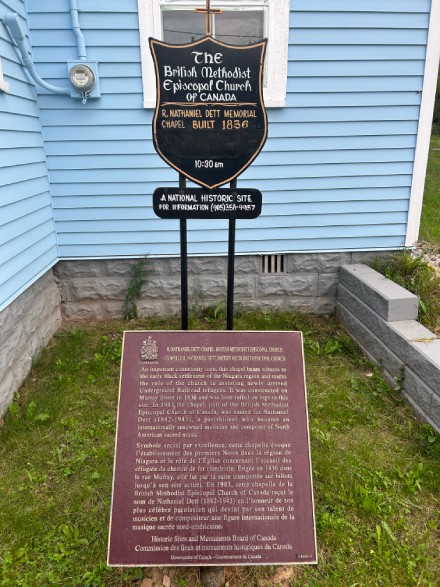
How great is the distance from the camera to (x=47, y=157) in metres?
4.60

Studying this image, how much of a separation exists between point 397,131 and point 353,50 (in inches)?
36.0

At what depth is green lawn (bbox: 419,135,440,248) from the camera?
6496 millimetres

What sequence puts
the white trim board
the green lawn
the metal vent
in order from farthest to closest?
1. the green lawn
2. the metal vent
3. the white trim board

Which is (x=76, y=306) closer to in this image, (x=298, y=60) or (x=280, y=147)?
(x=280, y=147)

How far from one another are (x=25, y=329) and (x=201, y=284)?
1872mm

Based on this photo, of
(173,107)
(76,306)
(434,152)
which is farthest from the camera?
(434,152)

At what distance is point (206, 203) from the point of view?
248 cm

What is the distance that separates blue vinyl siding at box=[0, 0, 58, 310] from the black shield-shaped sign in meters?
1.92

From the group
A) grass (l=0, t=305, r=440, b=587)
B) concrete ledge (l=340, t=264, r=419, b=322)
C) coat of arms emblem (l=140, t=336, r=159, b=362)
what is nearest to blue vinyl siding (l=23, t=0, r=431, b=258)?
concrete ledge (l=340, t=264, r=419, b=322)

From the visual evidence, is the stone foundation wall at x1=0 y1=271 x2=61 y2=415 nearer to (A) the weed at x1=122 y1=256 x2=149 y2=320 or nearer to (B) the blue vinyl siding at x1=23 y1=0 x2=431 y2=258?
(B) the blue vinyl siding at x1=23 y1=0 x2=431 y2=258


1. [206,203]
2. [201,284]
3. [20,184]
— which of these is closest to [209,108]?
[206,203]

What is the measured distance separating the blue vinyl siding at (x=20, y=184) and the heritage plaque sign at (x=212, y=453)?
6.42ft

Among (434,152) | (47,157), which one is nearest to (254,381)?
(47,157)

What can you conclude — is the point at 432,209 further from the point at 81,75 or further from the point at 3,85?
the point at 3,85
